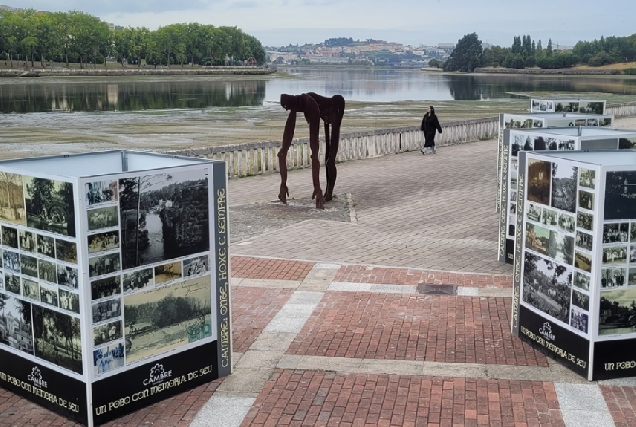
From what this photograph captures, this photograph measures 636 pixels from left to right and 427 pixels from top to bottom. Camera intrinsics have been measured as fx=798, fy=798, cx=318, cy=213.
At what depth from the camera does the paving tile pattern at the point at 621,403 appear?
21.2 feet

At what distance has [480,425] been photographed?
639cm

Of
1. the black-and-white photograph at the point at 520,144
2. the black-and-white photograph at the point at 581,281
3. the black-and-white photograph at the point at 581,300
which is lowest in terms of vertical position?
the black-and-white photograph at the point at 581,300

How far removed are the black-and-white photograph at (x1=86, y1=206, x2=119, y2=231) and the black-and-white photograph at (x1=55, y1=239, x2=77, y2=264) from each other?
0.71ft

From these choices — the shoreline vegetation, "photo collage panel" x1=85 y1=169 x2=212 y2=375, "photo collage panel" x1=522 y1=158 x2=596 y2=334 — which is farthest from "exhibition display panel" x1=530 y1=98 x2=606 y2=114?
the shoreline vegetation

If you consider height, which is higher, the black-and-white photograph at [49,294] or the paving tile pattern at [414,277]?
the black-and-white photograph at [49,294]

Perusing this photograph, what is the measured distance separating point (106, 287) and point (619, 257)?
449 cm

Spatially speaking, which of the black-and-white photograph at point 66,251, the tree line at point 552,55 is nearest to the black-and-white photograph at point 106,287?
the black-and-white photograph at point 66,251

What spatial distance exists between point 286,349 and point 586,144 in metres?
4.87

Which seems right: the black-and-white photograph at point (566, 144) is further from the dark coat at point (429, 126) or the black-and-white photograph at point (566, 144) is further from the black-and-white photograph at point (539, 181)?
the dark coat at point (429, 126)

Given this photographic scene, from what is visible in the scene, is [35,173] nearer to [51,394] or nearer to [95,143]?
[51,394]

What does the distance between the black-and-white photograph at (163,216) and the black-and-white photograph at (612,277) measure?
11.7 feet

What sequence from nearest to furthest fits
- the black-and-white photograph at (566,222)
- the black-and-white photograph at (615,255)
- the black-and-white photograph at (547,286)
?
the black-and-white photograph at (615,255)
the black-and-white photograph at (566,222)
the black-and-white photograph at (547,286)

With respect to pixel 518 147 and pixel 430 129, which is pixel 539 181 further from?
pixel 430 129

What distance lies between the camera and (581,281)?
24.2ft
